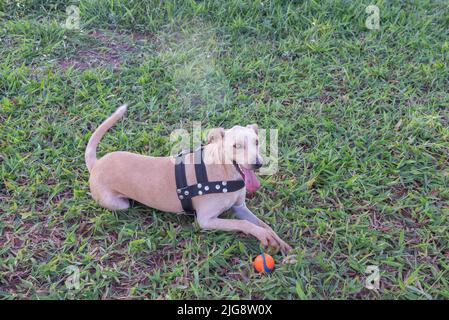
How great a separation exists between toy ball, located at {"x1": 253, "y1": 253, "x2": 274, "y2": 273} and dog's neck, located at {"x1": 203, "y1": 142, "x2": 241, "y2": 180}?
592mm

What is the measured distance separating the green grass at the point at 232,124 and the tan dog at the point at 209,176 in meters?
0.15

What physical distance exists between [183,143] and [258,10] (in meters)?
2.18

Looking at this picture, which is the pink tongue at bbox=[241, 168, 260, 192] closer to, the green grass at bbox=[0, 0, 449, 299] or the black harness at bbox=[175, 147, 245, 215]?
the black harness at bbox=[175, 147, 245, 215]

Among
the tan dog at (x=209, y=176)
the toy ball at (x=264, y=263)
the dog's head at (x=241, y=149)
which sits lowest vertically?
the toy ball at (x=264, y=263)

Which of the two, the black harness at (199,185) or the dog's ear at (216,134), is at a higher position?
the dog's ear at (216,134)

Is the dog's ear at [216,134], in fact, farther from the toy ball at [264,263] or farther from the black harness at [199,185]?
the toy ball at [264,263]

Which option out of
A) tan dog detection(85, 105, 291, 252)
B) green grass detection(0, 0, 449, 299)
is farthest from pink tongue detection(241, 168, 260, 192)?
green grass detection(0, 0, 449, 299)

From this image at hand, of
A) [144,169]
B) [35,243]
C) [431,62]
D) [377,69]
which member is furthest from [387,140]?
[35,243]

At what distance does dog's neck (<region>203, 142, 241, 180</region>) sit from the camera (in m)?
3.37

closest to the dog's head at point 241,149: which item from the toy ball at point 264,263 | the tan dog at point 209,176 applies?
the tan dog at point 209,176

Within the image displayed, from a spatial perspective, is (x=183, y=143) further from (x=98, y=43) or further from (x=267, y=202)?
(x=98, y=43)

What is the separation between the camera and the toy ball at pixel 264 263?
10.8ft

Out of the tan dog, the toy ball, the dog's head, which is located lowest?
the toy ball

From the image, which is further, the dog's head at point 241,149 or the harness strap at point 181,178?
the harness strap at point 181,178
